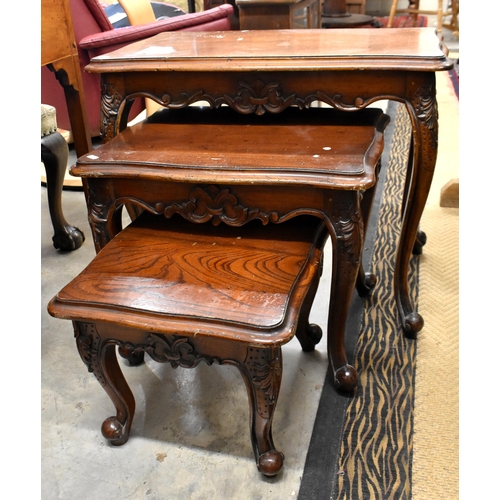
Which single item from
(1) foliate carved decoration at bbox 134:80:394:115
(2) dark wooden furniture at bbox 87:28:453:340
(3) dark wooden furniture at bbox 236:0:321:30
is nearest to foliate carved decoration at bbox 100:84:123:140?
(2) dark wooden furniture at bbox 87:28:453:340

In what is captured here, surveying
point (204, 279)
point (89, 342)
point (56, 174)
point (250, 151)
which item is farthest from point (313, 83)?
point (56, 174)

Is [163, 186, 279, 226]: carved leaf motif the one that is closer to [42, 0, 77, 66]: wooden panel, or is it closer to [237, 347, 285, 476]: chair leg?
[237, 347, 285, 476]: chair leg

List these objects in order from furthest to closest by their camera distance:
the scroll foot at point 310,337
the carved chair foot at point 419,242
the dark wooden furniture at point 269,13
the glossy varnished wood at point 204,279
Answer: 1. the dark wooden furniture at point 269,13
2. the carved chair foot at point 419,242
3. the scroll foot at point 310,337
4. the glossy varnished wood at point 204,279

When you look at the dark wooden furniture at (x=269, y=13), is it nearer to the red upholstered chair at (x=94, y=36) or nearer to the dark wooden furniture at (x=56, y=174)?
the red upholstered chair at (x=94, y=36)

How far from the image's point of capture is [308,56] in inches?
52.7

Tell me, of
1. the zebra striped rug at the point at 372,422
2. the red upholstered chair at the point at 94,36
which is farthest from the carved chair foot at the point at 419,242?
the red upholstered chair at the point at 94,36

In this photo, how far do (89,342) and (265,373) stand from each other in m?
0.39

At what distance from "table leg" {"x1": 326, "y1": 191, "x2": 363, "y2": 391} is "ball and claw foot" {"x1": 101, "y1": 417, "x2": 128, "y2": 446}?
1.78ft

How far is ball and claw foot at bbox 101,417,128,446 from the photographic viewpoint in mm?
1306

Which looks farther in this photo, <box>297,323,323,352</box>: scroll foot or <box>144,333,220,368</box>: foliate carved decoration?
<box>297,323,323,352</box>: scroll foot

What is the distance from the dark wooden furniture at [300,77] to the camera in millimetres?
1298

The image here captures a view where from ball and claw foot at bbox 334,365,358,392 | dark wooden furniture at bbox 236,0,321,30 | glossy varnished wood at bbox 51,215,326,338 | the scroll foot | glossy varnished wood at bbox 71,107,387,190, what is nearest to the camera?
glossy varnished wood at bbox 51,215,326,338

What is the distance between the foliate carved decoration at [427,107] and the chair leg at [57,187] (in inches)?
51.9

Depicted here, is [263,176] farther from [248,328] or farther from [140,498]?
[140,498]
